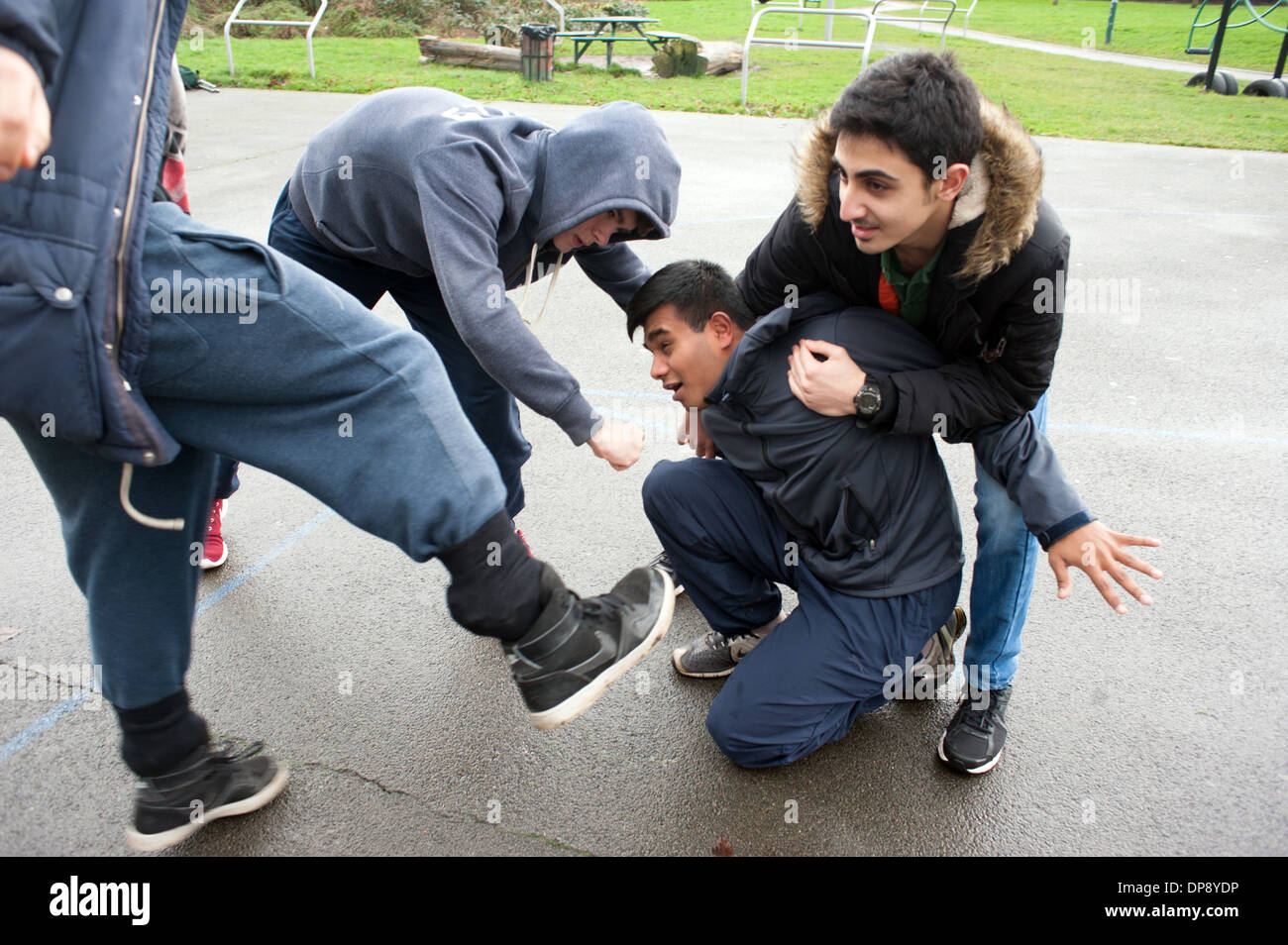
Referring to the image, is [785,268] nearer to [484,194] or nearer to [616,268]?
[616,268]

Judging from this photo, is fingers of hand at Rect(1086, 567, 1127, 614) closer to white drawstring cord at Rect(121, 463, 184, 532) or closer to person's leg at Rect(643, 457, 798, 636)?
person's leg at Rect(643, 457, 798, 636)

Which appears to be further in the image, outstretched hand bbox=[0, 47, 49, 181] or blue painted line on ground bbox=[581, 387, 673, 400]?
blue painted line on ground bbox=[581, 387, 673, 400]

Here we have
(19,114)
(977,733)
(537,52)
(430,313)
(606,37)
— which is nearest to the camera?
(19,114)

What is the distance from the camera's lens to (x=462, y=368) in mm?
2736

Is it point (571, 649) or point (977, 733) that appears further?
point (977, 733)

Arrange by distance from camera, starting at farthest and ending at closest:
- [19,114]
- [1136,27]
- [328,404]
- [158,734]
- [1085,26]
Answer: [1136,27], [1085,26], [158,734], [328,404], [19,114]

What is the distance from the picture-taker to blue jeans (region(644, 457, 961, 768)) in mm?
2184

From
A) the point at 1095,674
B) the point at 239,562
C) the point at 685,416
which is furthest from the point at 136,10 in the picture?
the point at 1095,674

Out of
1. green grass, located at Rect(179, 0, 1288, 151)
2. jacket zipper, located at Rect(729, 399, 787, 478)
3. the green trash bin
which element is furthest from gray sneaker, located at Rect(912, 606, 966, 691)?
the green trash bin

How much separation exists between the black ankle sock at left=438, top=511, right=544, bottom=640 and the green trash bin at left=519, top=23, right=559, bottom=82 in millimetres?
13698

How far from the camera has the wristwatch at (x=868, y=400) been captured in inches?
84.9

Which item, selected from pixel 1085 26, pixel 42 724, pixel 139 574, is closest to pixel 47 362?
pixel 139 574

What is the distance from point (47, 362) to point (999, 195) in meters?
1.71

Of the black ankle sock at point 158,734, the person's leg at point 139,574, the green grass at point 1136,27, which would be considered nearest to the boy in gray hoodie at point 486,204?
the person's leg at point 139,574
